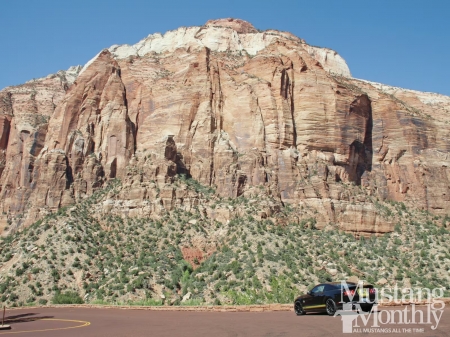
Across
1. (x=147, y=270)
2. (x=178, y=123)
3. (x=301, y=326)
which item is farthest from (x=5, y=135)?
(x=301, y=326)

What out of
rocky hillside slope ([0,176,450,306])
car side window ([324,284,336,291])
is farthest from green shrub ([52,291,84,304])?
car side window ([324,284,336,291])

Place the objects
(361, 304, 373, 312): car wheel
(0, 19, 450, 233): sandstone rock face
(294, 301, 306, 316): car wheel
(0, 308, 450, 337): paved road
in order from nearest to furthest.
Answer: (0, 308, 450, 337): paved road < (361, 304, 373, 312): car wheel < (294, 301, 306, 316): car wheel < (0, 19, 450, 233): sandstone rock face

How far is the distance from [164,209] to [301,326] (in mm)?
36190

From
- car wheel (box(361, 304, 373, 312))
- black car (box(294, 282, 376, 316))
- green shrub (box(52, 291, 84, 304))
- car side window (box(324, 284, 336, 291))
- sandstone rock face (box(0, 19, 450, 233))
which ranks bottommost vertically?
green shrub (box(52, 291, 84, 304))

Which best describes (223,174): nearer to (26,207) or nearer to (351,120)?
(351,120)

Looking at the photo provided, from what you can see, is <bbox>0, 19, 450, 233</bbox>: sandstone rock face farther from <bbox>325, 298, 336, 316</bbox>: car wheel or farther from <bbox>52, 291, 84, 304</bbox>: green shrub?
<bbox>325, 298, 336, 316</bbox>: car wheel

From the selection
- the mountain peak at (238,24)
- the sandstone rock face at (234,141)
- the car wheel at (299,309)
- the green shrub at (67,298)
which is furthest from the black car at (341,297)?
the mountain peak at (238,24)

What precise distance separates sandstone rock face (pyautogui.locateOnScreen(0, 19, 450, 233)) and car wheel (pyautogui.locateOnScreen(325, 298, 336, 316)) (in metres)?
31.9

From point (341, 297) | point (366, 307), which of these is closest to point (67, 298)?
point (341, 297)

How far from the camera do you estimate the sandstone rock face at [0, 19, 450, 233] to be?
178 ft

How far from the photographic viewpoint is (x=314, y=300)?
810 inches

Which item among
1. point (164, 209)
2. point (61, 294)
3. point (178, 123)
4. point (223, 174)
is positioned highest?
point (178, 123)

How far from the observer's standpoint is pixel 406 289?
133ft

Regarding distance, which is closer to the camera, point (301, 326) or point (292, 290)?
point (301, 326)
